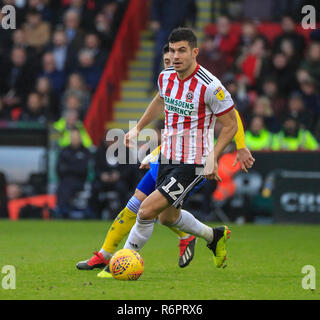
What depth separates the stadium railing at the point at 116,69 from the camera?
18812mm

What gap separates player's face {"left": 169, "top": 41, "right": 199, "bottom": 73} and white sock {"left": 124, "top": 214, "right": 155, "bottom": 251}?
1.40m

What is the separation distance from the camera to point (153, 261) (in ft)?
31.8

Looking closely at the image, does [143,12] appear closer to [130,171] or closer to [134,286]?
[130,171]

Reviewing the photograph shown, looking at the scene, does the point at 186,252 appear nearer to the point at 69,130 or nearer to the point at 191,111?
the point at 191,111

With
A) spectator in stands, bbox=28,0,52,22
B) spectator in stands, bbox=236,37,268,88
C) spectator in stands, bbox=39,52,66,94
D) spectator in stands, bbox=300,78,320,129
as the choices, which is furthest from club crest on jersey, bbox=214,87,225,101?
spectator in stands, bbox=28,0,52,22

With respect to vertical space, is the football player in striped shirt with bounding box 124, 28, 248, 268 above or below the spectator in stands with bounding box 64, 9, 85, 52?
below

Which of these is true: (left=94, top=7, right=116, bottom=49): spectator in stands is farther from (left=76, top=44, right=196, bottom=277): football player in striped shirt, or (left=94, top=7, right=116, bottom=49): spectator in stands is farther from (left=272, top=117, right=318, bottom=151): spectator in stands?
(left=76, top=44, right=196, bottom=277): football player in striped shirt

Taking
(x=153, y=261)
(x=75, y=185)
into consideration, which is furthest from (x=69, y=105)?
(x=153, y=261)

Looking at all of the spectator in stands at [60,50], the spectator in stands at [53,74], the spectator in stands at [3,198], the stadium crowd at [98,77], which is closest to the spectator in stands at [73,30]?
the stadium crowd at [98,77]

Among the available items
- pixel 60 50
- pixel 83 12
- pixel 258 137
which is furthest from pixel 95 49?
pixel 258 137

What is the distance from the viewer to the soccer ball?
791cm

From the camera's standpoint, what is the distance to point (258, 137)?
52.2 ft

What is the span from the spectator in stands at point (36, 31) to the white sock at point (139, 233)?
1210 cm

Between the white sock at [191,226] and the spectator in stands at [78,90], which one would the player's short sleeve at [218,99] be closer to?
the white sock at [191,226]
